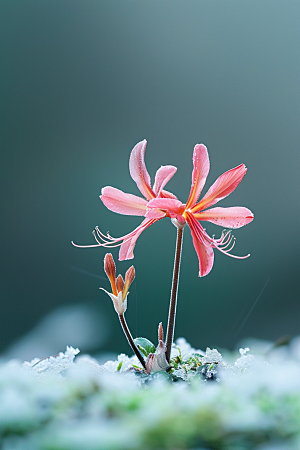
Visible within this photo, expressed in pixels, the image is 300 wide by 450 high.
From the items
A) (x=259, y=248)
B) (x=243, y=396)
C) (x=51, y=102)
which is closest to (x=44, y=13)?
(x=51, y=102)

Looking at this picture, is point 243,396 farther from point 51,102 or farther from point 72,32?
point 72,32

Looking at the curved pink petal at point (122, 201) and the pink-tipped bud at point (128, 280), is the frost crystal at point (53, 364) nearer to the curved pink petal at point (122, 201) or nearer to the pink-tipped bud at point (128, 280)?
the pink-tipped bud at point (128, 280)

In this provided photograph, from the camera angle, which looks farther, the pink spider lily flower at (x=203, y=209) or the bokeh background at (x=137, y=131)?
the bokeh background at (x=137, y=131)

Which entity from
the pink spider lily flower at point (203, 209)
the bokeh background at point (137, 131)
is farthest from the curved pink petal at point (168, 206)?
the bokeh background at point (137, 131)

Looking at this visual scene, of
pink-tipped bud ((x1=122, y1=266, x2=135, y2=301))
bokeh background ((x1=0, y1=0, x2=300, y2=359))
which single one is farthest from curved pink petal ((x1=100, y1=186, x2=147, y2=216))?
bokeh background ((x1=0, y1=0, x2=300, y2=359))

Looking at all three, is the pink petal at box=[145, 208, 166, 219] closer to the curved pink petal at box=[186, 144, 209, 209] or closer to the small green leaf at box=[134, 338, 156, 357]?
the curved pink petal at box=[186, 144, 209, 209]

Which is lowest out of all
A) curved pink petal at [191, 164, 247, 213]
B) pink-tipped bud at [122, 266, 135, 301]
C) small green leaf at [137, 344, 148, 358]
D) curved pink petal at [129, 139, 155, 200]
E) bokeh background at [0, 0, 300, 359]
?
small green leaf at [137, 344, 148, 358]

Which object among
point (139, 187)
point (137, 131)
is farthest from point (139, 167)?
point (137, 131)
